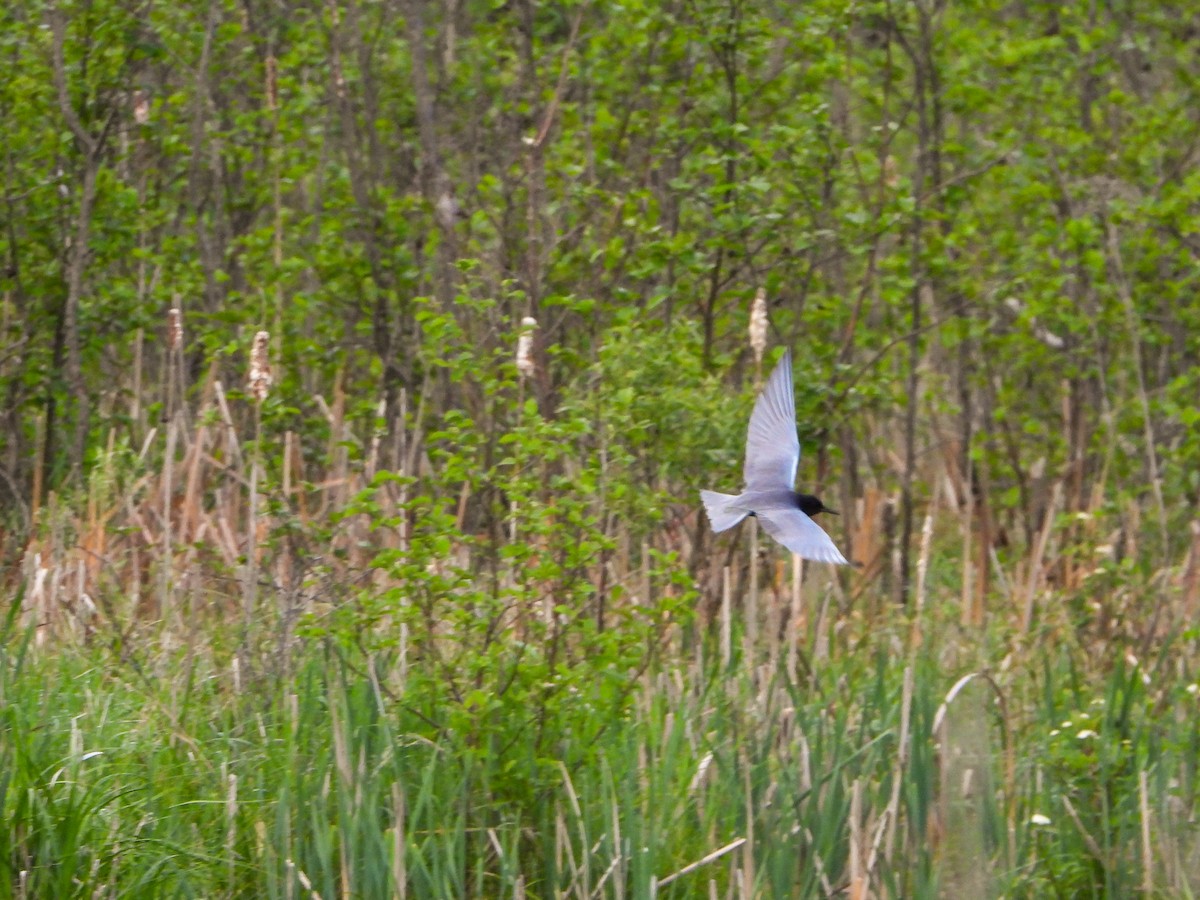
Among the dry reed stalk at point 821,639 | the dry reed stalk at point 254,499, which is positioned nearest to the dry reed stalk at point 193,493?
the dry reed stalk at point 254,499

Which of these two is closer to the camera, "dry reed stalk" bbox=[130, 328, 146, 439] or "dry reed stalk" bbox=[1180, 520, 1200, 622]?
"dry reed stalk" bbox=[1180, 520, 1200, 622]

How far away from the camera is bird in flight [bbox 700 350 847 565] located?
3.87 meters

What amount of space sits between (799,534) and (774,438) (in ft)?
1.98

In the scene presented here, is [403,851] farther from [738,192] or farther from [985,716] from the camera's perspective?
[738,192]

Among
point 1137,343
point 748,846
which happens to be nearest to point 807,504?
point 748,846

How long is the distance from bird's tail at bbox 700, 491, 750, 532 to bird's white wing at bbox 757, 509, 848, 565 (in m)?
0.06

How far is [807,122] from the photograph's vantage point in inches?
Result: 231

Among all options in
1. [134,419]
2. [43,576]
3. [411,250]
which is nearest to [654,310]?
[411,250]

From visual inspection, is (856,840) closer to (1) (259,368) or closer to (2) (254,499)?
(2) (254,499)

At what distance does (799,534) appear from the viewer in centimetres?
376

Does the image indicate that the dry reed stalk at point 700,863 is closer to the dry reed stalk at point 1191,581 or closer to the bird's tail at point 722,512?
the bird's tail at point 722,512

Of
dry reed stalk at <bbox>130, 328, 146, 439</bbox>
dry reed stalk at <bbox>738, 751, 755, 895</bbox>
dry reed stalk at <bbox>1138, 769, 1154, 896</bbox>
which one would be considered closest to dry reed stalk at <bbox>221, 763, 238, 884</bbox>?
dry reed stalk at <bbox>738, 751, 755, 895</bbox>

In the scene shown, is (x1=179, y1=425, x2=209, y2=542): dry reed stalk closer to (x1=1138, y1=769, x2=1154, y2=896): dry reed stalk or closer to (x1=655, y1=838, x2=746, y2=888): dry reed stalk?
(x1=655, y1=838, x2=746, y2=888): dry reed stalk

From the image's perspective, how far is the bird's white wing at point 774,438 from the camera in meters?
4.24
